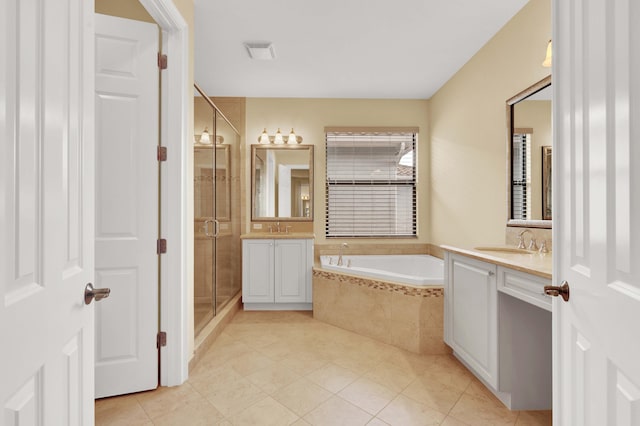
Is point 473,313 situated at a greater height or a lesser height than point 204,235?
lesser

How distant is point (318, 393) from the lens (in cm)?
189

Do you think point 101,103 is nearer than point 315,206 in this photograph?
Yes

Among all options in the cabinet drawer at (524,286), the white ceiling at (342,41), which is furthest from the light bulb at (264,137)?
the cabinet drawer at (524,286)

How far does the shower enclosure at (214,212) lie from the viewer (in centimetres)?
242

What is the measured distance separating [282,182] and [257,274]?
120cm

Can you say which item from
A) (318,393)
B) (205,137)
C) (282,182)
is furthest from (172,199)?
(282,182)

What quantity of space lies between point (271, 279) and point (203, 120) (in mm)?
1808

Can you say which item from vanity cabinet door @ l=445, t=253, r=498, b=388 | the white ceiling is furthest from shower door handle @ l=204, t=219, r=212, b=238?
vanity cabinet door @ l=445, t=253, r=498, b=388
